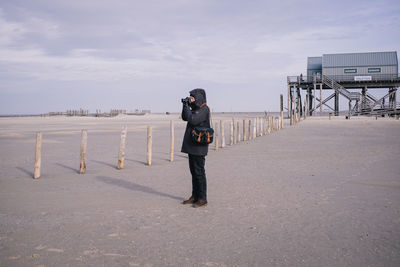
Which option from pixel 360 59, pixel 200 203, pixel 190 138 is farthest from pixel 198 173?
pixel 360 59

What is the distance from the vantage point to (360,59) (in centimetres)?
5028

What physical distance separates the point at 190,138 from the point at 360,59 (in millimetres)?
50577

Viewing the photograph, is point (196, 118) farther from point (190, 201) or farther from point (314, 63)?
point (314, 63)

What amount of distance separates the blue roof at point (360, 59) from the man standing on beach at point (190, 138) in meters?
48.3

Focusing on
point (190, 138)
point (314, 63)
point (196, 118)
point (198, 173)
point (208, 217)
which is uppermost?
point (314, 63)

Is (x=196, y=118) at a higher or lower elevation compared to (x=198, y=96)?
lower

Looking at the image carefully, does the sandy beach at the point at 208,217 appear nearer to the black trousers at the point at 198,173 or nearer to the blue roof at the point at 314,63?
the black trousers at the point at 198,173

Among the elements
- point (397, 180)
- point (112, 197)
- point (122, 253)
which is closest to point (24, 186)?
point (112, 197)

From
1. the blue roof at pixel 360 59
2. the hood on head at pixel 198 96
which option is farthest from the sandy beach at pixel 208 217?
the blue roof at pixel 360 59

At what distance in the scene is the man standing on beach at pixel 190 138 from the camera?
6.03 meters

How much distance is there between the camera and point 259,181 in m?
8.70

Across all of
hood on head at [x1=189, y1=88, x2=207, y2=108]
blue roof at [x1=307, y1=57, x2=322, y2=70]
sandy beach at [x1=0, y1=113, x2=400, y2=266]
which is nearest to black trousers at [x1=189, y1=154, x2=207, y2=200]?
sandy beach at [x1=0, y1=113, x2=400, y2=266]

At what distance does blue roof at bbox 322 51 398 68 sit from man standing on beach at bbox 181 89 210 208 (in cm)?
4833

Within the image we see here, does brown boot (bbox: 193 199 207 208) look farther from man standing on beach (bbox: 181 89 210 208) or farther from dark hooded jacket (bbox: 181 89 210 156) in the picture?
dark hooded jacket (bbox: 181 89 210 156)
